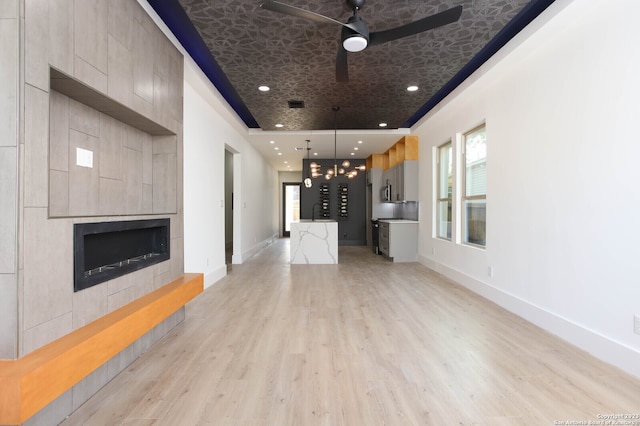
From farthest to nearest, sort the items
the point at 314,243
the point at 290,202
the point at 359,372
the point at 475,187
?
1. the point at 290,202
2. the point at 314,243
3. the point at 475,187
4. the point at 359,372

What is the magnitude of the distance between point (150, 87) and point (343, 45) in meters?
1.68

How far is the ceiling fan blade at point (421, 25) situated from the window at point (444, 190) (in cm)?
348

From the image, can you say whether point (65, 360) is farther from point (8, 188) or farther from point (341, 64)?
point (341, 64)

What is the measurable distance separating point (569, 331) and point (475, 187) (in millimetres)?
2501

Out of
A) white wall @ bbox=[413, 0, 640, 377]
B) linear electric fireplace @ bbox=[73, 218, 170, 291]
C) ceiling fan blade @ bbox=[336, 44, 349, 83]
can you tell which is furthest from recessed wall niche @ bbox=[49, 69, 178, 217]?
white wall @ bbox=[413, 0, 640, 377]

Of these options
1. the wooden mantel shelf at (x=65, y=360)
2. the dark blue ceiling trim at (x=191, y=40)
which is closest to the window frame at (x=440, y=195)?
the dark blue ceiling trim at (x=191, y=40)

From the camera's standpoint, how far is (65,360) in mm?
1656

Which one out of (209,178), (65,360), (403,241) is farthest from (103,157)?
(403,241)

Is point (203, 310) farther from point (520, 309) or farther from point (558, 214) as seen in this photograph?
point (558, 214)

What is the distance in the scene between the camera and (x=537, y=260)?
3.45 meters

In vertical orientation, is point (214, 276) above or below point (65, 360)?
below

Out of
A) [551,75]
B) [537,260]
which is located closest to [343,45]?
[551,75]

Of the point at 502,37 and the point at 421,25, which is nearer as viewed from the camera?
the point at 421,25

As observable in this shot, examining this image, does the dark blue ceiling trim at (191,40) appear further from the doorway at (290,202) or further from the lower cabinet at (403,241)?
the doorway at (290,202)
